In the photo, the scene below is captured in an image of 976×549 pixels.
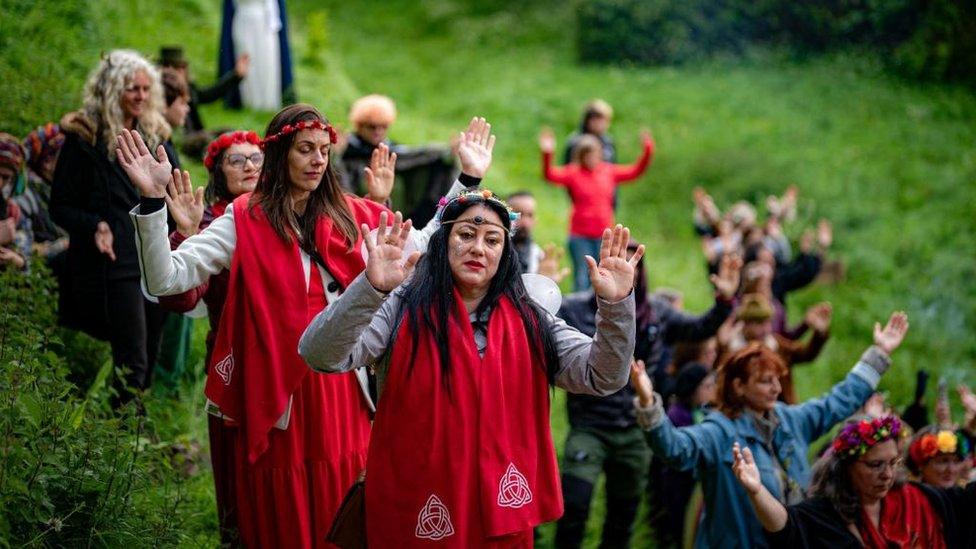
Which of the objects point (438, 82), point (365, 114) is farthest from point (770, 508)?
point (438, 82)

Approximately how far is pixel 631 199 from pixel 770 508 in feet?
40.7

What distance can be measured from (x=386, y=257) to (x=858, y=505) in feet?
9.38

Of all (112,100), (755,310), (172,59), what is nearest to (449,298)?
(112,100)

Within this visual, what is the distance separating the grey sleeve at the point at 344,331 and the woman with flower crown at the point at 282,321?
2.14ft

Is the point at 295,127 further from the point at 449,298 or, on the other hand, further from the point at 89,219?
the point at 89,219

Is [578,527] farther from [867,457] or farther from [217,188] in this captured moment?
[217,188]

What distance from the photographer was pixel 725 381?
5535mm

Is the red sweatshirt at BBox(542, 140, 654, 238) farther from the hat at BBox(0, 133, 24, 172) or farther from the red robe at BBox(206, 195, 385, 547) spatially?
the red robe at BBox(206, 195, 385, 547)

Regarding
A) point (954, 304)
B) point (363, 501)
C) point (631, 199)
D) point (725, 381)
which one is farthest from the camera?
point (631, 199)

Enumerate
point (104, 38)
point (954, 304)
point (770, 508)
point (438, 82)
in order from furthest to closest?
point (438, 82) → point (954, 304) → point (104, 38) → point (770, 508)

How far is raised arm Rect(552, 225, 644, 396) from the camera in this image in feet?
11.7

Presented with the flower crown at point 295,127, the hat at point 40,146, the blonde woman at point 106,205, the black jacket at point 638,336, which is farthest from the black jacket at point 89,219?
the black jacket at point 638,336

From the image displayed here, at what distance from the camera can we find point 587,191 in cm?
1016

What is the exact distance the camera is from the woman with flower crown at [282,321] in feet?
13.7
